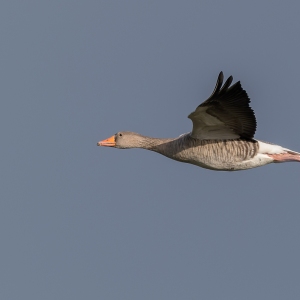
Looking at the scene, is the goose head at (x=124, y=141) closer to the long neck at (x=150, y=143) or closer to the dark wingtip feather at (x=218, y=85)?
the long neck at (x=150, y=143)

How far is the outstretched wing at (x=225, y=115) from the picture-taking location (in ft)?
35.2

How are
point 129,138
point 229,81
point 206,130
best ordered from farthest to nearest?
point 129,138 → point 206,130 → point 229,81

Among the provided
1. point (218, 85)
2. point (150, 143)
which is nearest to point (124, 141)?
point (150, 143)

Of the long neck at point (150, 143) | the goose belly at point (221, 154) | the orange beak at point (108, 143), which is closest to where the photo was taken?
the goose belly at point (221, 154)

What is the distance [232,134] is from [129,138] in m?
1.87

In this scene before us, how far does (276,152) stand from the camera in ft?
40.0

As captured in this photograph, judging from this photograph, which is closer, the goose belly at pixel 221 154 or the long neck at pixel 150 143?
the goose belly at pixel 221 154

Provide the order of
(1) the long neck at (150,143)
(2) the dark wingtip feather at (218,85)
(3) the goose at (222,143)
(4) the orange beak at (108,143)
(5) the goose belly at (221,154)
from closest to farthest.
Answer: (2) the dark wingtip feather at (218,85), (3) the goose at (222,143), (5) the goose belly at (221,154), (1) the long neck at (150,143), (4) the orange beak at (108,143)

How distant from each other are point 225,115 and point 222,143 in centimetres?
70

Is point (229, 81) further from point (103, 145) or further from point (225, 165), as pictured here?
point (103, 145)

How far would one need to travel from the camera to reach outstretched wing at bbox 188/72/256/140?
10.7 m

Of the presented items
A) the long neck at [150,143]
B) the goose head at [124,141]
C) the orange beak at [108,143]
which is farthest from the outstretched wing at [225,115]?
the orange beak at [108,143]

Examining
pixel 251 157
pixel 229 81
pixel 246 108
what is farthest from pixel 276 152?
pixel 229 81

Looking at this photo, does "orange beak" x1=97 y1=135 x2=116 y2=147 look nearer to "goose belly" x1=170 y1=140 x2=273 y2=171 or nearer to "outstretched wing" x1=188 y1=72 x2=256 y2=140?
"goose belly" x1=170 y1=140 x2=273 y2=171
